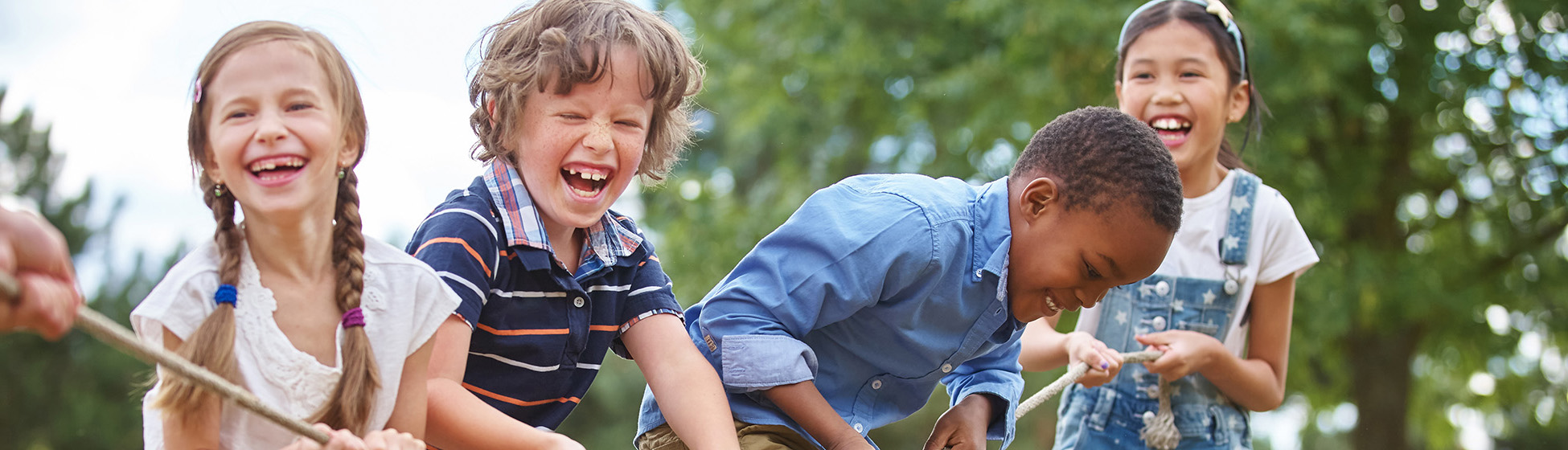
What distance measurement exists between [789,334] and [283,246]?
0.96 m

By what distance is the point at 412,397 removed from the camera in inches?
85.7

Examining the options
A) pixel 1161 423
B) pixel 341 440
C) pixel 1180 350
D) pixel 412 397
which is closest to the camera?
pixel 341 440

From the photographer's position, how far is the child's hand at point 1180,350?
341cm

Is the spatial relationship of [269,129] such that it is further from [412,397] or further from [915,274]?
[915,274]

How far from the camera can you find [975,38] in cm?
930

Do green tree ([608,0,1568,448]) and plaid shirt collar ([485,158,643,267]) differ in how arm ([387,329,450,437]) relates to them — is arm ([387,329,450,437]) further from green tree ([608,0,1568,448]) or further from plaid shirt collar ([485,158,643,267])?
green tree ([608,0,1568,448])

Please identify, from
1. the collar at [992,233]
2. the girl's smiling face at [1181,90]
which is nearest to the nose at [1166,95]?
the girl's smiling face at [1181,90]

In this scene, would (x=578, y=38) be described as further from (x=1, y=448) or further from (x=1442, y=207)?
(x=1, y=448)

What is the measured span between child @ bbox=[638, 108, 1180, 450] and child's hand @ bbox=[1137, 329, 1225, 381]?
28.6 inches

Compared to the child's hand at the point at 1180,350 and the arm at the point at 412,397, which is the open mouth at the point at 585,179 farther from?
the child's hand at the point at 1180,350

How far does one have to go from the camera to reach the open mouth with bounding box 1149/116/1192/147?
3639 millimetres

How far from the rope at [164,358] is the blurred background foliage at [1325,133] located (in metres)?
6.31

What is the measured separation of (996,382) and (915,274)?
25.8 inches

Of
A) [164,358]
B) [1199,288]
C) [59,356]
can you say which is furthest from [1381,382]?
[59,356]
